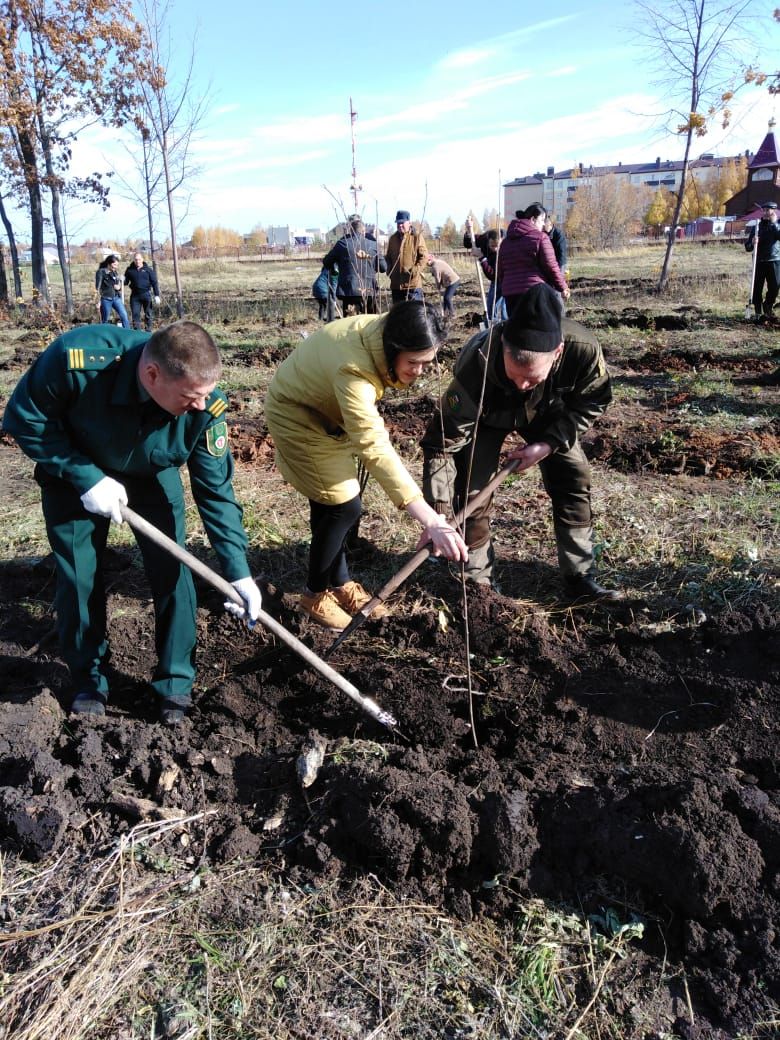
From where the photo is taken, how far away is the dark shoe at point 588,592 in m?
3.92

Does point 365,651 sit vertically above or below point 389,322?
below

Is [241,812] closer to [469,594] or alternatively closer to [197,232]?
[469,594]

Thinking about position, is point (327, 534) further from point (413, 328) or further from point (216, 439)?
point (413, 328)

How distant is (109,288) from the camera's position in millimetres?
12453

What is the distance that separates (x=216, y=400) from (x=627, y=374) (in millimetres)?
7393

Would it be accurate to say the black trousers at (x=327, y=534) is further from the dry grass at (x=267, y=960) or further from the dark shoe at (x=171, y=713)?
the dry grass at (x=267, y=960)

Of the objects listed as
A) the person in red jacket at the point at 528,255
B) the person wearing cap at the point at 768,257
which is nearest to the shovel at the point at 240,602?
the person in red jacket at the point at 528,255

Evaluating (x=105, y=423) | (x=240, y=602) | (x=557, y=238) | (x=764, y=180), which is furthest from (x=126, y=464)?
(x=764, y=180)

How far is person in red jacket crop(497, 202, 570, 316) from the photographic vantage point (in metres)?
7.94

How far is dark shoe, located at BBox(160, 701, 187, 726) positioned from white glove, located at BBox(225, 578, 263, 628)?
0.58 meters

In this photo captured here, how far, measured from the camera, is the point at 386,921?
7.55 feet

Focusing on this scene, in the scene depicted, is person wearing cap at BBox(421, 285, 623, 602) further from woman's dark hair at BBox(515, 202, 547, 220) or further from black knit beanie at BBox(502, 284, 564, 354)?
woman's dark hair at BBox(515, 202, 547, 220)

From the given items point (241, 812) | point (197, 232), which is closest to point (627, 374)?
point (241, 812)

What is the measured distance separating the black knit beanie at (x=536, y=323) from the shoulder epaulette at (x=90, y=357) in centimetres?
150
